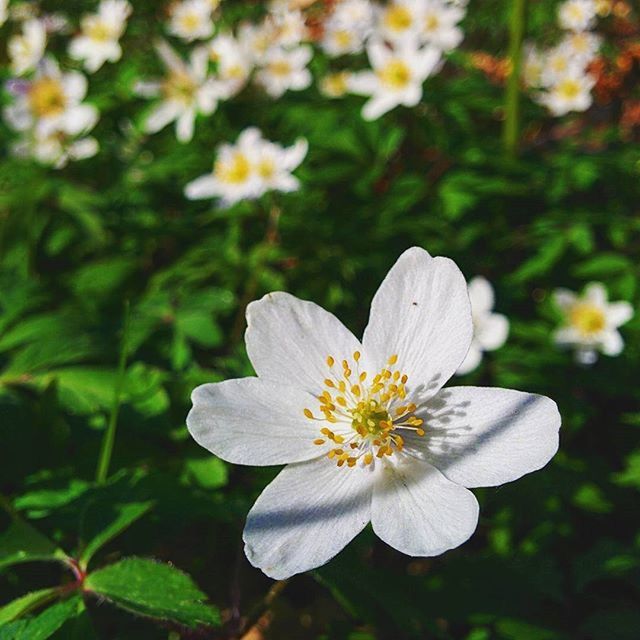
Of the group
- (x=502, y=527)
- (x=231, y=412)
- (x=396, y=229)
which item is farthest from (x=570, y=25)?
(x=231, y=412)

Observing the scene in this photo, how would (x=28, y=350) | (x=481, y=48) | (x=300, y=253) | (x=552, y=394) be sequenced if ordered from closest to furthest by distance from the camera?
(x=28, y=350), (x=552, y=394), (x=300, y=253), (x=481, y=48)

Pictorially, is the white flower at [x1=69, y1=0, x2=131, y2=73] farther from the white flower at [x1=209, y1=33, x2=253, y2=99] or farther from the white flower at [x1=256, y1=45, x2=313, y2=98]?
the white flower at [x1=256, y1=45, x2=313, y2=98]

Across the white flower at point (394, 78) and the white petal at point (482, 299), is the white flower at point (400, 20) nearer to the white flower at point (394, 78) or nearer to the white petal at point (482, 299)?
the white flower at point (394, 78)

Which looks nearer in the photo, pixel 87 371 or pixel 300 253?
pixel 87 371

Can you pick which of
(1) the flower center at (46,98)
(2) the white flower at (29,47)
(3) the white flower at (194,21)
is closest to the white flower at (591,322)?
(1) the flower center at (46,98)

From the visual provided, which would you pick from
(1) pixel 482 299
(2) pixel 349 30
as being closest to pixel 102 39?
(2) pixel 349 30

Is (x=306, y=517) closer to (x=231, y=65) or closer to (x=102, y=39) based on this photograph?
(x=231, y=65)

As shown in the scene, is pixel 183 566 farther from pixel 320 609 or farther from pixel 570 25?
pixel 570 25

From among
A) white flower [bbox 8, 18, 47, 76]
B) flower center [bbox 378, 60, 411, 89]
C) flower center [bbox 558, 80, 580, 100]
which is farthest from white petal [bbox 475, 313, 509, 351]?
white flower [bbox 8, 18, 47, 76]
